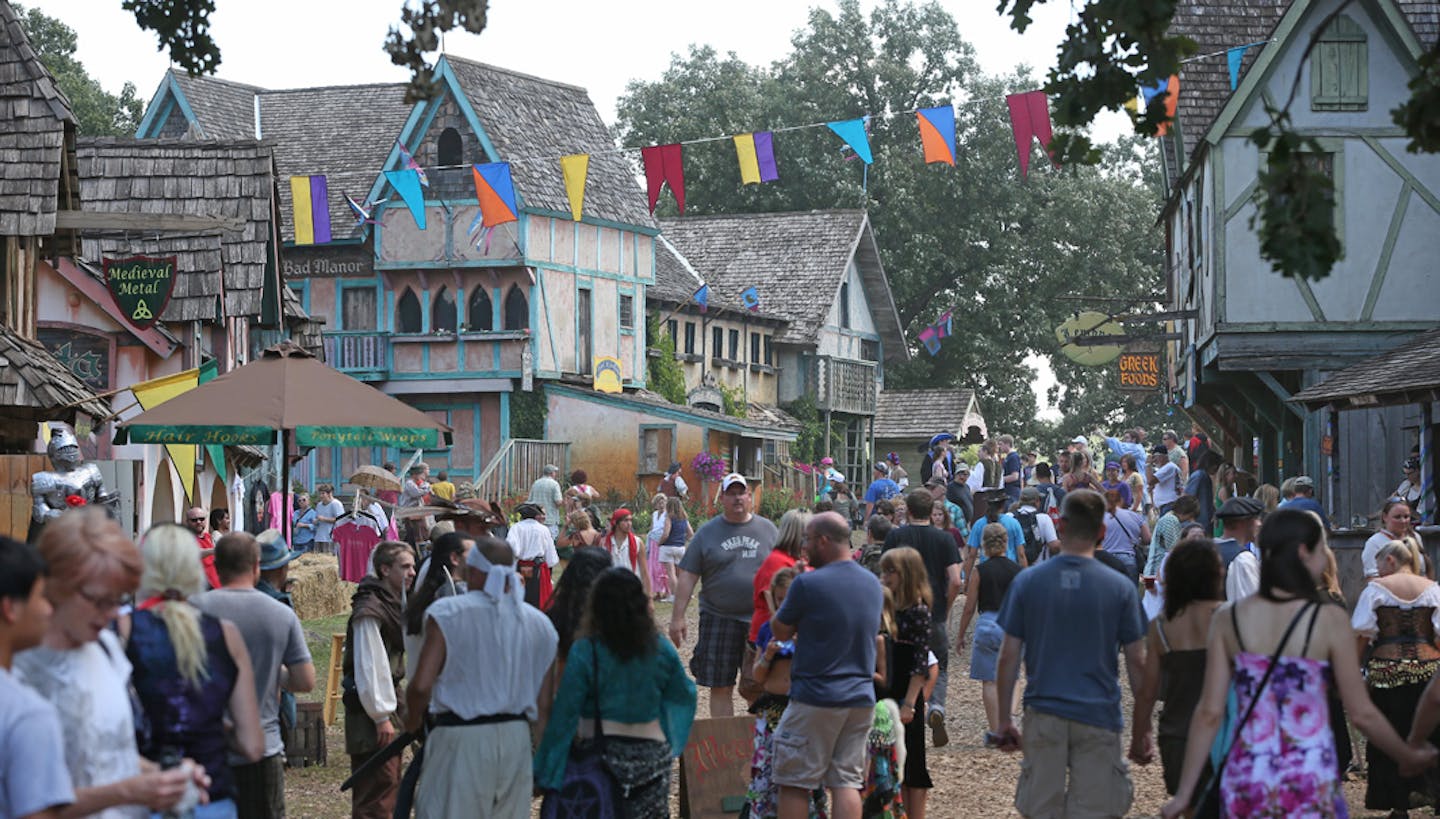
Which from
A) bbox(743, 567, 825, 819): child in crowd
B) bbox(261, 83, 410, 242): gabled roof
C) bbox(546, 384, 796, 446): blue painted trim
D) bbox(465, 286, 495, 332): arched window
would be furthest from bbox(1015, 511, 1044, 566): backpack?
bbox(261, 83, 410, 242): gabled roof

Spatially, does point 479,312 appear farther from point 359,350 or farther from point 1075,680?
point 1075,680

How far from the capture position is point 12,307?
18953mm

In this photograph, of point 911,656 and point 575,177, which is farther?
point 575,177

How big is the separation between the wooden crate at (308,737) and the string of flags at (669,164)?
12.7 meters

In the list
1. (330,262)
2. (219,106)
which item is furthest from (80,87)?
(330,262)

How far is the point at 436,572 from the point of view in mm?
10008

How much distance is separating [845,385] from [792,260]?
4030 millimetres

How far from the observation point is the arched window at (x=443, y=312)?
4375 centimetres

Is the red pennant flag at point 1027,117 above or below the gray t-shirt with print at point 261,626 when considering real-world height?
above

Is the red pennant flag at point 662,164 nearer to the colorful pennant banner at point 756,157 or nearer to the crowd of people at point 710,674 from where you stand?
the colorful pennant banner at point 756,157

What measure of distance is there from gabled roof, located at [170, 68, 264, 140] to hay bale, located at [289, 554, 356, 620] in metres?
22.0

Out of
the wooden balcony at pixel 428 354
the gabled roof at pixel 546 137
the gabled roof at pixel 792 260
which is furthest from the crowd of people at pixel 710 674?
the gabled roof at pixel 792 260

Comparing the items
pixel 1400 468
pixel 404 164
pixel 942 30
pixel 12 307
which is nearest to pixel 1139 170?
pixel 942 30

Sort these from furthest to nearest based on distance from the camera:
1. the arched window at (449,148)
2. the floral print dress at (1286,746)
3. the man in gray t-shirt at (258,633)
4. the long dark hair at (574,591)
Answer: the arched window at (449,148), the long dark hair at (574,591), the man in gray t-shirt at (258,633), the floral print dress at (1286,746)
